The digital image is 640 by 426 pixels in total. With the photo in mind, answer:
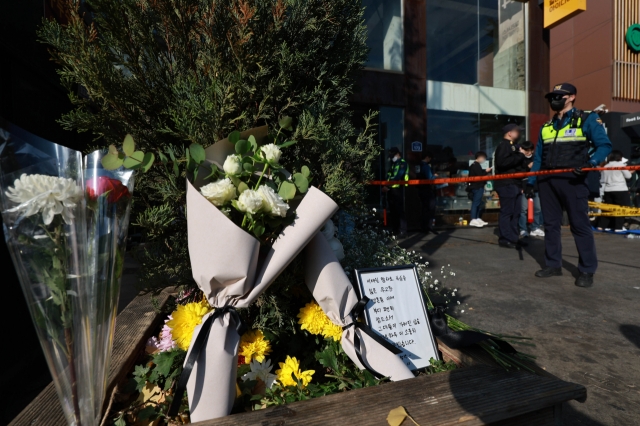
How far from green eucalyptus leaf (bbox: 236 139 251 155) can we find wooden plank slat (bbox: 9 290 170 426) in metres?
0.94

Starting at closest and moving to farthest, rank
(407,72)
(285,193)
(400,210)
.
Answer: (285,193), (400,210), (407,72)

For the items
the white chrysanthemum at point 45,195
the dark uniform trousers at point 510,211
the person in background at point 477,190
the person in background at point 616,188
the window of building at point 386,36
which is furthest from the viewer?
the person in background at point 616,188

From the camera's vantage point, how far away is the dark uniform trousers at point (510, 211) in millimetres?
6355

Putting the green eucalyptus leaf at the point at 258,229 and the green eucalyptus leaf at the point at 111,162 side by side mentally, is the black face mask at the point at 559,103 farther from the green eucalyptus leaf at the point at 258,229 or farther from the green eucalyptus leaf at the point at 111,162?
the green eucalyptus leaf at the point at 111,162

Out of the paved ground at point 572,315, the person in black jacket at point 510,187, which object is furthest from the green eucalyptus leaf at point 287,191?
the person in black jacket at point 510,187

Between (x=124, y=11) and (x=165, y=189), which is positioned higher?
(x=124, y=11)

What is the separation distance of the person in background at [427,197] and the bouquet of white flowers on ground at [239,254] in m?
7.70

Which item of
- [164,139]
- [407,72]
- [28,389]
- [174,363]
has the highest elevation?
[407,72]

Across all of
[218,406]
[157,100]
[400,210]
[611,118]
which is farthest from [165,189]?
[611,118]

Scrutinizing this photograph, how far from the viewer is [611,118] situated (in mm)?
12430

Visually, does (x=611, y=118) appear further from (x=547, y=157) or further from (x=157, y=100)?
(x=157, y=100)

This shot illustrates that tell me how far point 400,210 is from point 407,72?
11.6ft

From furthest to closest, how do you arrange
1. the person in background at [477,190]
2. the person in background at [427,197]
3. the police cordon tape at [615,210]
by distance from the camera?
the person in background at [477,190]
the person in background at [427,197]
the police cordon tape at [615,210]

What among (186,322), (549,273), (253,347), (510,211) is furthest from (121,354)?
(510,211)
